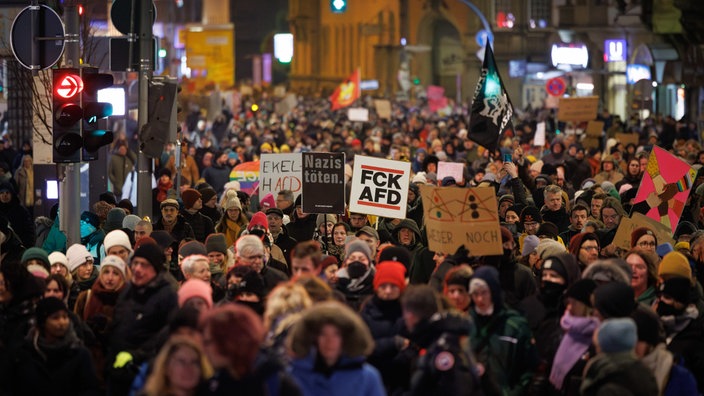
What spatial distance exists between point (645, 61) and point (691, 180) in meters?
30.5

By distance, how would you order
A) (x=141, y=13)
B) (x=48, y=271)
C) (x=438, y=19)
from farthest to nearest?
1. (x=438, y=19)
2. (x=141, y=13)
3. (x=48, y=271)

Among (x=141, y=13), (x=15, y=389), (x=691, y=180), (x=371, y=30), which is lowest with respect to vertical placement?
(x=15, y=389)

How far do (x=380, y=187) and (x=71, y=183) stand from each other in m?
3.52

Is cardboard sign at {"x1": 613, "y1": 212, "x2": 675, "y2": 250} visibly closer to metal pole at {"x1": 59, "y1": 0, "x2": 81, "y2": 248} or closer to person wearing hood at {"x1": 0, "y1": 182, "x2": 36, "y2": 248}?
metal pole at {"x1": 59, "y1": 0, "x2": 81, "y2": 248}

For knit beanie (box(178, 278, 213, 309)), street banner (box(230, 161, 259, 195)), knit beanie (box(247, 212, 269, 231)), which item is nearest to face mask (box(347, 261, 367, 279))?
knit beanie (box(178, 278, 213, 309))

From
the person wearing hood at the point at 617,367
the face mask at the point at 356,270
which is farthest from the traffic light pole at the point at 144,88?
the person wearing hood at the point at 617,367

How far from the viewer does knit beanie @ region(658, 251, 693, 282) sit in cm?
1059

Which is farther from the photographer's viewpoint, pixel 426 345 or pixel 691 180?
pixel 691 180

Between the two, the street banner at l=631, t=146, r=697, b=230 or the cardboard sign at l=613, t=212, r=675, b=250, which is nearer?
the cardboard sign at l=613, t=212, r=675, b=250

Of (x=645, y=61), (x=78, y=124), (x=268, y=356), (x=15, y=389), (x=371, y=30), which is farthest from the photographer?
(x=371, y=30)

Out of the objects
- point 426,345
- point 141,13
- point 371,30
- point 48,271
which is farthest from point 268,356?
point 371,30

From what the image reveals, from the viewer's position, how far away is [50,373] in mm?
9125

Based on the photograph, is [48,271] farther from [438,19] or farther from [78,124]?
[438,19]

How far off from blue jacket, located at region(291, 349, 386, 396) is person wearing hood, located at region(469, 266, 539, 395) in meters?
1.57
